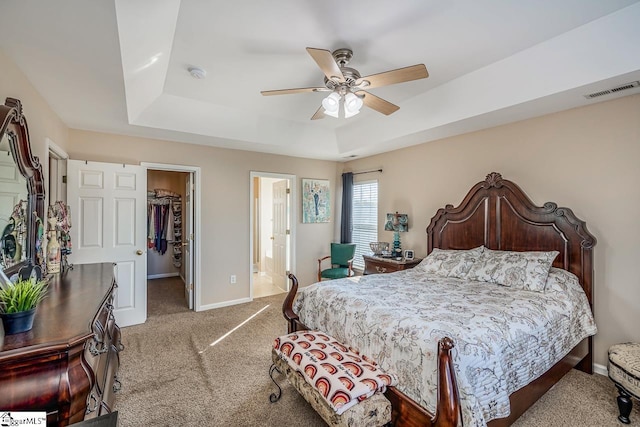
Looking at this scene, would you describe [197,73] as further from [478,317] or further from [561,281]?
[561,281]

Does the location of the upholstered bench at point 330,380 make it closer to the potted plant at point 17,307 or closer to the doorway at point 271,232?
the potted plant at point 17,307

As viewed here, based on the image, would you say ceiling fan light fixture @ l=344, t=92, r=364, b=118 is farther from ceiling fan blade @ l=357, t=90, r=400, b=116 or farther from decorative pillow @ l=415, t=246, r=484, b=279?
decorative pillow @ l=415, t=246, r=484, b=279

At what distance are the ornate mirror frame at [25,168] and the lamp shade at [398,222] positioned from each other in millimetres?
3923

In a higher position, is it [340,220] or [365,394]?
[340,220]

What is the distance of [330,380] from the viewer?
176 centimetres

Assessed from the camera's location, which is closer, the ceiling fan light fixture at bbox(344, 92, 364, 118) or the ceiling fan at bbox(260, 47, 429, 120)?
the ceiling fan at bbox(260, 47, 429, 120)

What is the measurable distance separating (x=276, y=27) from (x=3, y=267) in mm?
2323

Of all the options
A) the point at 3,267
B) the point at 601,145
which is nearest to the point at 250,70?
the point at 3,267

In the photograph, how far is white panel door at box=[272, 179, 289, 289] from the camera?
17.7ft

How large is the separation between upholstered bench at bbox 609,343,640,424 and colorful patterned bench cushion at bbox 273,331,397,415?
171 cm

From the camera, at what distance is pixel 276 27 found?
221 cm

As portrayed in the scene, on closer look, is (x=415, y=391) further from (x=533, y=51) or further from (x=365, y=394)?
(x=533, y=51)

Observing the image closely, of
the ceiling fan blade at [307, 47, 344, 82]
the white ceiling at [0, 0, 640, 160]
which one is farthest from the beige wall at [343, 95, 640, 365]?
the ceiling fan blade at [307, 47, 344, 82]

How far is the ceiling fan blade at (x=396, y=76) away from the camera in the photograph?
2.04 m
